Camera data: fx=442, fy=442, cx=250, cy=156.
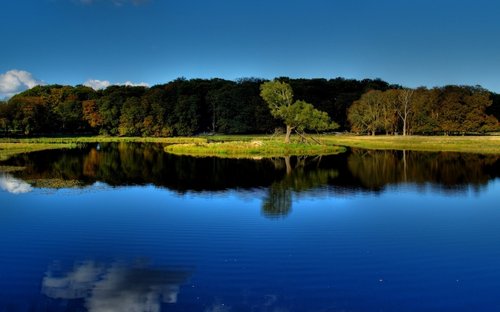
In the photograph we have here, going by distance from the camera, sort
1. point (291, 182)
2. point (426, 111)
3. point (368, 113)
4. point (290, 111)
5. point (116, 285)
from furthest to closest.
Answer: point (426, 111)
point (368, 113)
point (290, 111)
point (291, 182)
point (116, 285)

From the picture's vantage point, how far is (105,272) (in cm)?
1267

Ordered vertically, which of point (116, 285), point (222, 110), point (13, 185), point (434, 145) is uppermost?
point (222, 110)

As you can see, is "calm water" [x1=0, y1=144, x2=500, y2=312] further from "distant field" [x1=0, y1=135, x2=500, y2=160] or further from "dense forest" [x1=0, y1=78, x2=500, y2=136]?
"dense forest" [x1=0, y1=78, x2=500, y2=136]

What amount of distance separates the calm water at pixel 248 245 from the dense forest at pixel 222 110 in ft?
208

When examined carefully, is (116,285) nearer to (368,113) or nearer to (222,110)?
(368,113)

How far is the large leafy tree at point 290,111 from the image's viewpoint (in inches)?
2539

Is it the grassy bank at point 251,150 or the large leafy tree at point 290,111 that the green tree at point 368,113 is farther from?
the grassy bank at point 251,150

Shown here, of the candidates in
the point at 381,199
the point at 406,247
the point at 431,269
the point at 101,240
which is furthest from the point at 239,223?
the point at 381,199

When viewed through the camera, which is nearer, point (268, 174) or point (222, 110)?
point (268, 174)

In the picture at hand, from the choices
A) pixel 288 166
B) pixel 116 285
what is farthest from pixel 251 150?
pixel 116 285

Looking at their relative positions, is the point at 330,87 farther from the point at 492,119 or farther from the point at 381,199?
the point at 381,199

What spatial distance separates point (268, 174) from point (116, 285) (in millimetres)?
23948

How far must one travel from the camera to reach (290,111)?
64375 mm

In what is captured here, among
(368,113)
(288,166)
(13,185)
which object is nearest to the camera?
(13,185)
